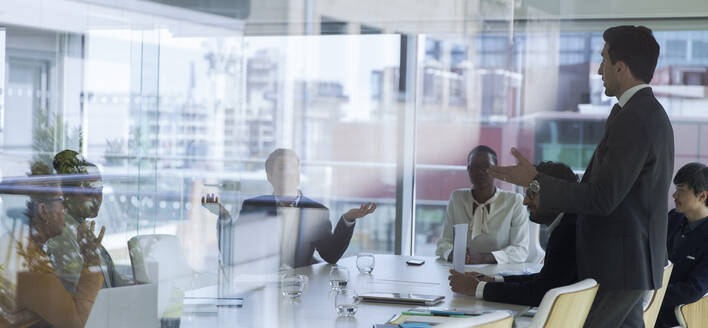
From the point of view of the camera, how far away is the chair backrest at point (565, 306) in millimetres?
1710

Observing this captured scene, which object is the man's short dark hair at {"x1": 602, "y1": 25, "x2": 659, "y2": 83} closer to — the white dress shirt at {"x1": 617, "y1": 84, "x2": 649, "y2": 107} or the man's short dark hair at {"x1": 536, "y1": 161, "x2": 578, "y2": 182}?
the white dress shirt at {"x1": 617, "y1": 84, "x2": 649, "y2": 107}

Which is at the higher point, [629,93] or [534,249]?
[629,93]

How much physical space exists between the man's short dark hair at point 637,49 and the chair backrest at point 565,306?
0.62m

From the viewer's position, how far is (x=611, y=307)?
6.64ft

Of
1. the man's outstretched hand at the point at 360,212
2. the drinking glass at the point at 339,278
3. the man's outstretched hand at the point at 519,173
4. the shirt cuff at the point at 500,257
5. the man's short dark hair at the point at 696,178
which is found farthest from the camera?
the shirt cuff at the point at 500,257

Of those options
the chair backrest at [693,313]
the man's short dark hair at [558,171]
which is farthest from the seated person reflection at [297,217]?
the chair backrest at [693,313]

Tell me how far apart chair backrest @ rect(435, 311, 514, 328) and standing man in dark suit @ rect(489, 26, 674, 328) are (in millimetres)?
584

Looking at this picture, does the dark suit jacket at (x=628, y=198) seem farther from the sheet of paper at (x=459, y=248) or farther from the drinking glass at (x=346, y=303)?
the sheet of paper at (x=459, y=248)

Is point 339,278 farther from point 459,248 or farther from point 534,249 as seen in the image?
point 534,249

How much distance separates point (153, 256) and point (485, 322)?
204 cm

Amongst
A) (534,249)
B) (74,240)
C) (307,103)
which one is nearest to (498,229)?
(534,249)

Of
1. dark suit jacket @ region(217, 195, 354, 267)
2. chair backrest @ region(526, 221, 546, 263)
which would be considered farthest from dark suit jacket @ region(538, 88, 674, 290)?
chair backrest @ region(526, 221, 546, 263)

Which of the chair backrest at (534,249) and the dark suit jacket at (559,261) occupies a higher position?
the dark suit jacket at (559,261)

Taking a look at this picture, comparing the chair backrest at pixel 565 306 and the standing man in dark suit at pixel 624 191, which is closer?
the chair backrest at pixel 565 306
